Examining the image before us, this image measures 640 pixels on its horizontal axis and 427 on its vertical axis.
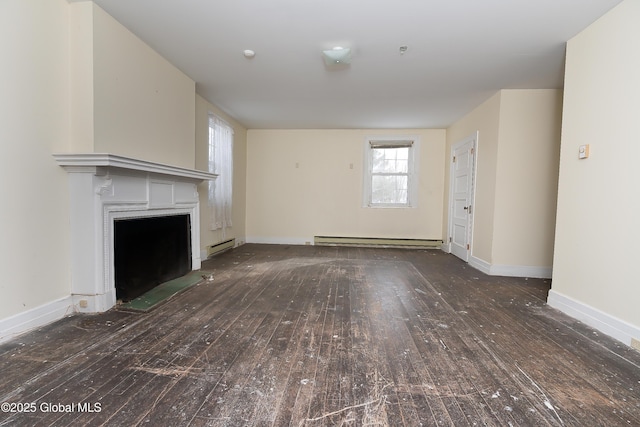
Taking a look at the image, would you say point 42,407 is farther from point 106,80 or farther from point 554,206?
point 554,206

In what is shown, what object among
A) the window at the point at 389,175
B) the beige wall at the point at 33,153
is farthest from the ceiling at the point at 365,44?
the window at the point at 389,175

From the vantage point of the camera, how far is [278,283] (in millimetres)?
3262

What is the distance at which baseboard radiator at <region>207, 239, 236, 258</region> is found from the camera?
4.64 m

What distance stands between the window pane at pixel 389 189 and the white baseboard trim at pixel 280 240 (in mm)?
1787

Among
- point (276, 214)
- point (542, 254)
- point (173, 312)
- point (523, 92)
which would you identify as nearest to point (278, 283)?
point (173, 312)

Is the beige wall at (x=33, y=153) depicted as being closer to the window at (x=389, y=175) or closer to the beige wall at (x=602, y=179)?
the beige wall at (x=602, y=179)

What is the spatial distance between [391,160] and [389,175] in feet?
1.10

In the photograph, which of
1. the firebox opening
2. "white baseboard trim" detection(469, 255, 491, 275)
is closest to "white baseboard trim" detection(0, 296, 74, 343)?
the firebox opening

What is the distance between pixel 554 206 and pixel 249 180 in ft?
18.1

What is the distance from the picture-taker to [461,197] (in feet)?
16.1

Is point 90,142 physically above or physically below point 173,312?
above

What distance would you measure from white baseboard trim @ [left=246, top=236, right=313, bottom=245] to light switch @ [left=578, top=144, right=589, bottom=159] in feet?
15.3

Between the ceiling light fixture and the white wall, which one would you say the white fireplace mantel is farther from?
the ceiling light fixture

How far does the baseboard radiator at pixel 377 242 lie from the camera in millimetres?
5902
